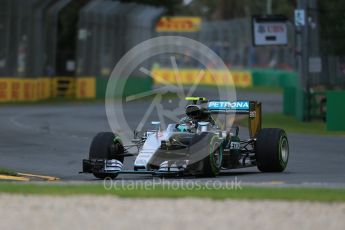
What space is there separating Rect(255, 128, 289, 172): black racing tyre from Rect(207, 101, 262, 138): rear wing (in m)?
0.43

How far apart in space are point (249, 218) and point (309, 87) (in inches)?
927

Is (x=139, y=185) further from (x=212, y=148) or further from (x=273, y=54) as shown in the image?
(x=273, y=54)

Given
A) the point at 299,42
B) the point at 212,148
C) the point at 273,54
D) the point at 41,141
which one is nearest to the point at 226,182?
the point at 212,148

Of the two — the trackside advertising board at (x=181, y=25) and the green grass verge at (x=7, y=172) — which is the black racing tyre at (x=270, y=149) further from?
the trackside advertising board at (x=181, y=25)

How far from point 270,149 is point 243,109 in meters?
0.86

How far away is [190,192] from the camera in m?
13.0

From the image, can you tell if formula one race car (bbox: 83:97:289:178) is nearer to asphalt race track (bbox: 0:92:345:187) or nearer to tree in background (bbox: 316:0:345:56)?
asphalt race track (bbox: 0:92:345:187)

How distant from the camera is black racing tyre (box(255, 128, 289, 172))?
676 inches

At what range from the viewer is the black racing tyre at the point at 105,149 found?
1633 centimetres

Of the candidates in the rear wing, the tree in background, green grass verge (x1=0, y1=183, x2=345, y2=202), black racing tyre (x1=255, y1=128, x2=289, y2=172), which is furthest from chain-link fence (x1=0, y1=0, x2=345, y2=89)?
green grass verge (x1=0, y1=183, x2=345, y2=202)

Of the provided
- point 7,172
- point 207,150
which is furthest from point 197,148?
point 7,172

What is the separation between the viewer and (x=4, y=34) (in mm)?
45344

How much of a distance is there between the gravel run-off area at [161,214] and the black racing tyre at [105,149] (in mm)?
3968

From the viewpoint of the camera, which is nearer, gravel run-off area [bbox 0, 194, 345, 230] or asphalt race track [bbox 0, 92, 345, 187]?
gravel run-off area [bbox 0, 194, 345, 230]
